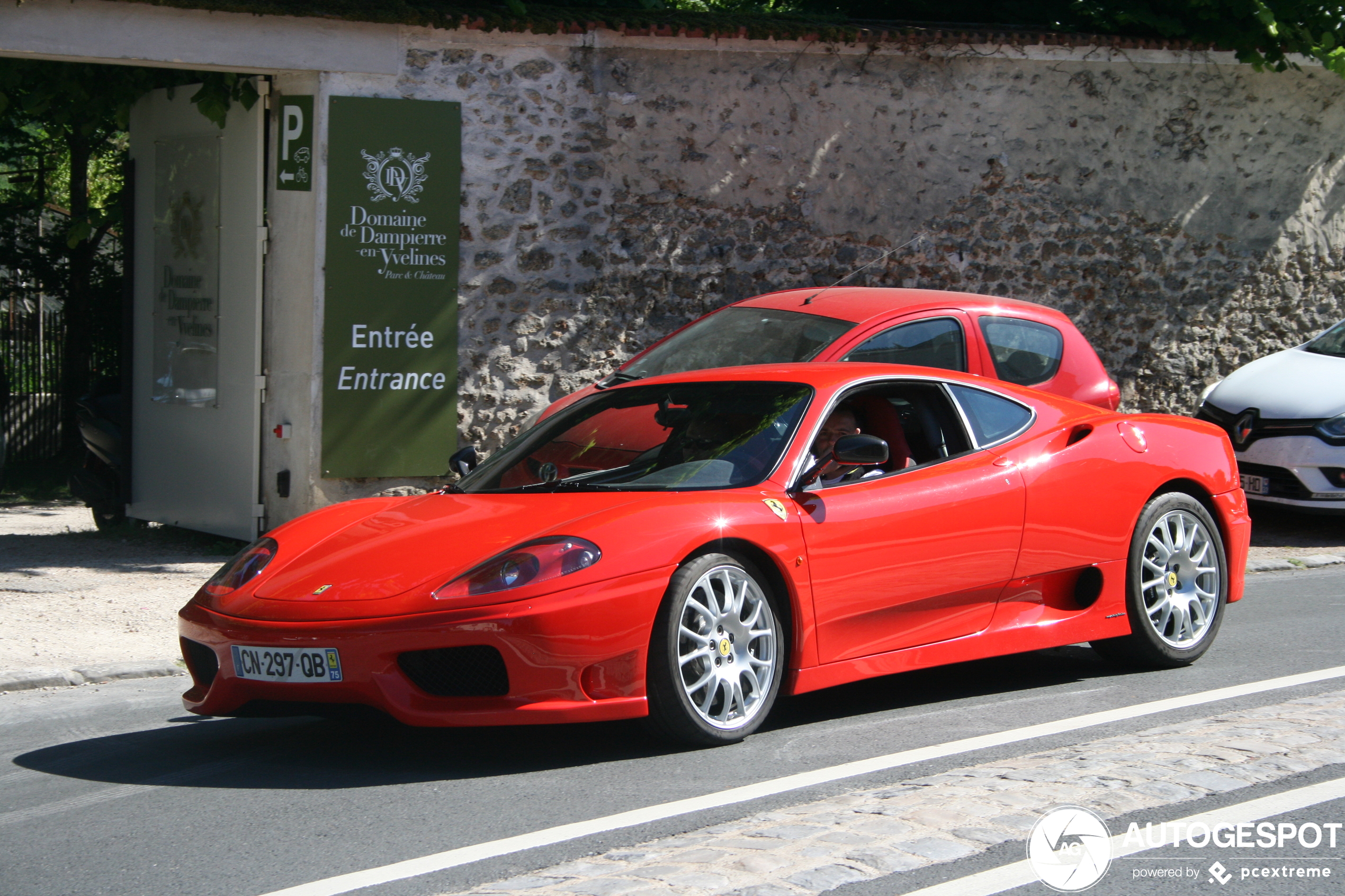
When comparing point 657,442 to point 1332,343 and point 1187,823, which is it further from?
point 1332,343

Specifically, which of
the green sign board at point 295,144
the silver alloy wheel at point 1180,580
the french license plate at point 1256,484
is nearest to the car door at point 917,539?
the silver alloy wheel at point 1180,580

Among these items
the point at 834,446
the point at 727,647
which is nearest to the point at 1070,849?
the point at 727,647

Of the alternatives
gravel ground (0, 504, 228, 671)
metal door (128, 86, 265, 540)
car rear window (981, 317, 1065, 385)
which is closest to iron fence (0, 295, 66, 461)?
gravel ground (0, 504, 228, 671)

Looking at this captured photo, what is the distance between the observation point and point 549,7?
10922 mm

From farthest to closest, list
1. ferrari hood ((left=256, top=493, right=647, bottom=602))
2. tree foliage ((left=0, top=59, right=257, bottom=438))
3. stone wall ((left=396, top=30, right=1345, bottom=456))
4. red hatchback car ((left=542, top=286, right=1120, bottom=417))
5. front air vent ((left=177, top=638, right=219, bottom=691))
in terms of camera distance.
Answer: tree foliage ((left=0, top=59, right=257, bottom=438)), stone wall ((left=396, top=30, right=1345, bottom=456)), red hatchback car ((left=542, top=286, right=1120, bottom=417)), front air vent ((left=177, top=638, right=219, bottom=691)), ferrari hood ((left=256, top=493, right=647, bottom=602))

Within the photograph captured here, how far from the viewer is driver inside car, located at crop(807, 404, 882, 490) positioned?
5473mm

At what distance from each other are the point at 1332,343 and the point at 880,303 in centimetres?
574

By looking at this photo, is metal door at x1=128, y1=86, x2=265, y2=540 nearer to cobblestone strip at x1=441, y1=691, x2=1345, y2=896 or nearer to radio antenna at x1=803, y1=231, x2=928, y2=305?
radio antenna at x1=803, y1=231, x2=928, y2=305

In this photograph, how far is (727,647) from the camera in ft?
16.2

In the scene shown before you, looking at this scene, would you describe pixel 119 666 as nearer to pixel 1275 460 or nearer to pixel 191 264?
pixel 191 264

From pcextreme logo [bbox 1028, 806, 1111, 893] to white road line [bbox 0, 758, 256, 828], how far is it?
2737 millimetres

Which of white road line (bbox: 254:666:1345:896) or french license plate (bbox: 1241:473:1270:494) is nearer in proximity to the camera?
white road line (bbox: 254:666:1345:896)

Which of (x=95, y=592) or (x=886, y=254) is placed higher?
(x=886, y=254)

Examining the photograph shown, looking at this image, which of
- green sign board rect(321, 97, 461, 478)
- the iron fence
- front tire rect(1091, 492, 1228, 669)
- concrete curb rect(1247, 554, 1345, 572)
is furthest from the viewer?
the iron fence
